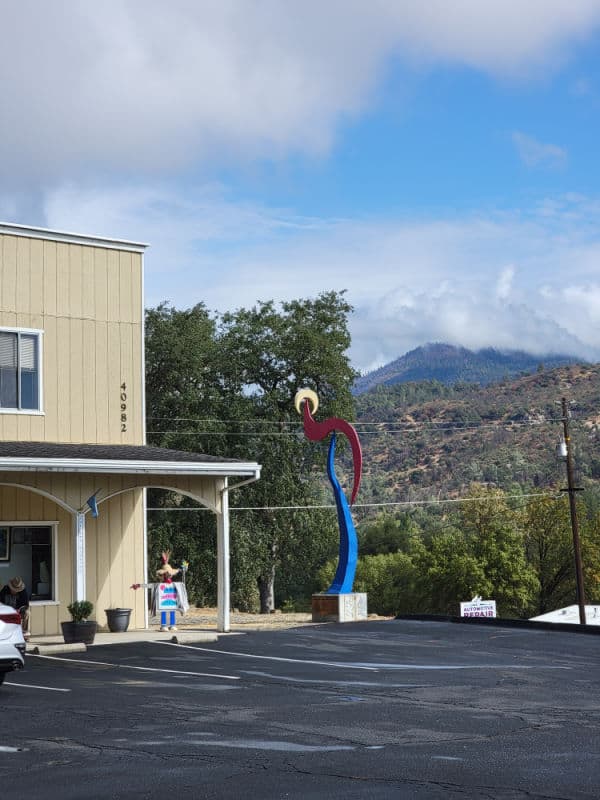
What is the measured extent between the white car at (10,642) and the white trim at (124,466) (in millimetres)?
7517

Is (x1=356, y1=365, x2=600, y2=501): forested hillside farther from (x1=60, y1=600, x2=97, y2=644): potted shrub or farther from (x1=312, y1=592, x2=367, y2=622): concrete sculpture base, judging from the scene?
(x1=60, y1=600, x2=97, y2=644): potted shrub

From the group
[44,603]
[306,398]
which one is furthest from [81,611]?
[306,398]

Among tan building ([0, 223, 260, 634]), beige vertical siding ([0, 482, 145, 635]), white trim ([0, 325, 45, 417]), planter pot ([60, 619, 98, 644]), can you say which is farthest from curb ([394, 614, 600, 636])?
white trim ([0, 325, 45, 417])

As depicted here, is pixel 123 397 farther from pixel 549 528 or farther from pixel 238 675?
pixel 549 528

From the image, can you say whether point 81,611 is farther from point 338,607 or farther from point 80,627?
point 338,607

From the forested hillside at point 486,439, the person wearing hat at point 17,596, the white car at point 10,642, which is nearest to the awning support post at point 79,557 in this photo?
the person wearing hat at point 17,596

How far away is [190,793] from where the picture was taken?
335 inches

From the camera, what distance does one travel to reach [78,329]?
26547 mm

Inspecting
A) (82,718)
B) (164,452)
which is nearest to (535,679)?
(82,718)

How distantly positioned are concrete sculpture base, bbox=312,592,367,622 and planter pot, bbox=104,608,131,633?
19.2 ft

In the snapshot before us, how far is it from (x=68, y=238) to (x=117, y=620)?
29.2 ft

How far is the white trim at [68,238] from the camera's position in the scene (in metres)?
25.8

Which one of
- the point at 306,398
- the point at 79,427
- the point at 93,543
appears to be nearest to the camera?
the point at 93,543

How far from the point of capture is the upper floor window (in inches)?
1002
